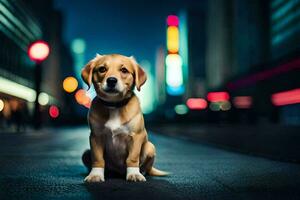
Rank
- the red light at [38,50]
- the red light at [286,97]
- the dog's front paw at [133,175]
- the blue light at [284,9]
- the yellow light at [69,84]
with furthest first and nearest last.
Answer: the blue light at [284,9]
the yellow light at [69,84]
the red light at [286,97]
the red light at [38,50]
the dog's front paw at [133,175]

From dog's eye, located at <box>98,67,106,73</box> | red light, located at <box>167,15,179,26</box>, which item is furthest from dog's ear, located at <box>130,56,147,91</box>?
red light, located at <box>167,15,179,26</box>

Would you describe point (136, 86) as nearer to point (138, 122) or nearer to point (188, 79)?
point (138, 122)

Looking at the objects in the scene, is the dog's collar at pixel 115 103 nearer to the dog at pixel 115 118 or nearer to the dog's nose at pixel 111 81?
the dog at pixel 115 118

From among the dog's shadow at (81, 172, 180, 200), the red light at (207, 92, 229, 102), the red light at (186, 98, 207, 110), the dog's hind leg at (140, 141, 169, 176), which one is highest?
the red light at (186, 98, 207, 110)

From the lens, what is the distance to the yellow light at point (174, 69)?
472 ft

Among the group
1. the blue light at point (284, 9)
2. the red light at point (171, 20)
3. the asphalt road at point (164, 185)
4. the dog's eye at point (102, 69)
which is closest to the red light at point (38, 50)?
the asphalt road at point (164, 185)

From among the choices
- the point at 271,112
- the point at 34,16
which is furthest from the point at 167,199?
the point at 34,16

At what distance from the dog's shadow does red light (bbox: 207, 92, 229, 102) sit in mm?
85641

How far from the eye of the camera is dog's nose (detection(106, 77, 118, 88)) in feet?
14.9

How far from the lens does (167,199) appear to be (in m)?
3.82

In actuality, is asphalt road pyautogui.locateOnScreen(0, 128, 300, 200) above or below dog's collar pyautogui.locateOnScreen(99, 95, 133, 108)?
below

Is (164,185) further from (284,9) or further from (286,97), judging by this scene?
(284,9)

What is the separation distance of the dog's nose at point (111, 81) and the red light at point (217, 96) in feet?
282

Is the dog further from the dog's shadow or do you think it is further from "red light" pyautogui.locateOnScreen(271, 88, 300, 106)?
"red light" pyautogui.locateOnScreen(271, 88, 300, 106)
